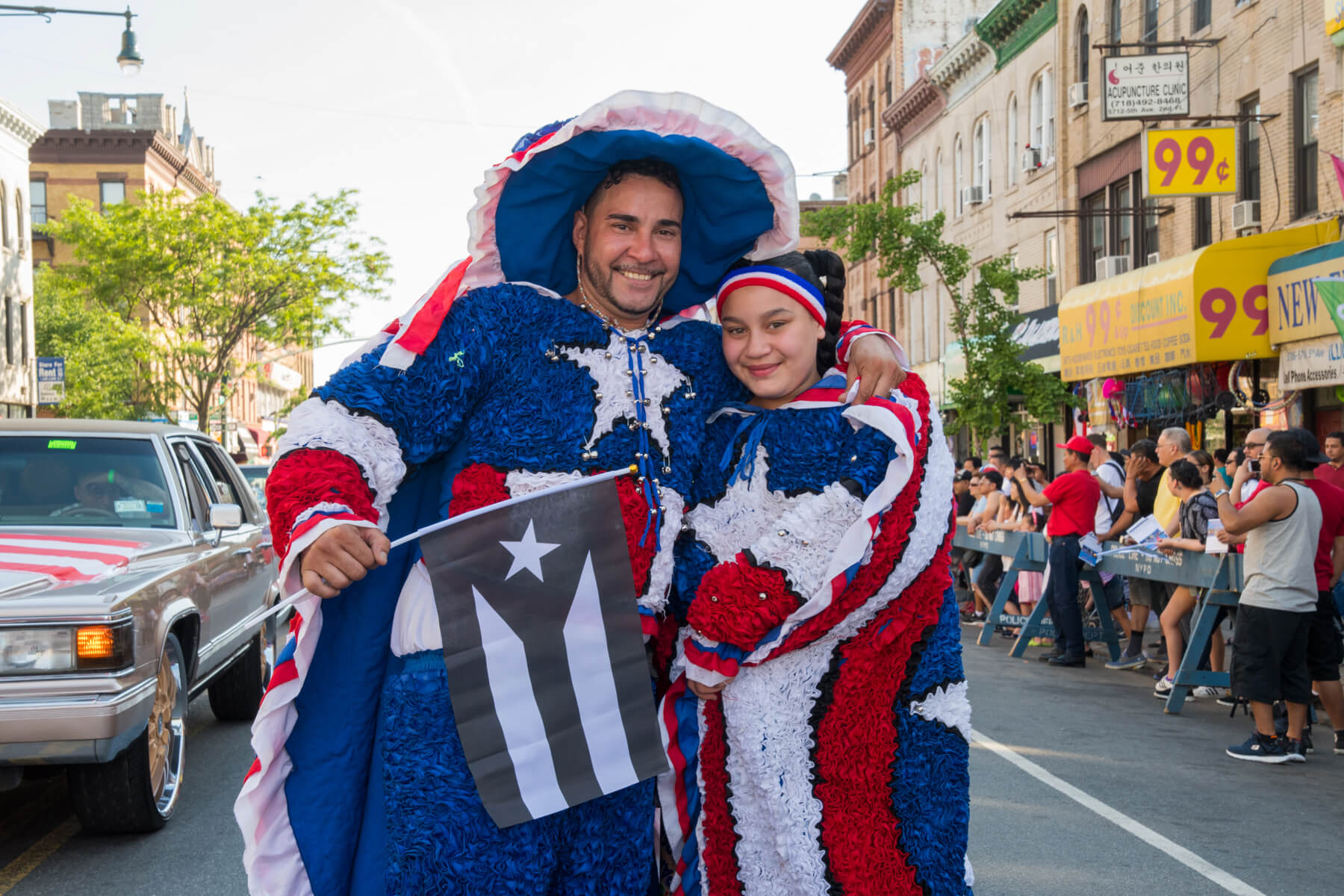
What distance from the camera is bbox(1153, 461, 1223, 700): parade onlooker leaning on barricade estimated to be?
9219 millimetres

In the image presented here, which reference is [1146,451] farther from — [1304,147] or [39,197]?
[39,197]

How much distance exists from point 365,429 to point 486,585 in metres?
0.38

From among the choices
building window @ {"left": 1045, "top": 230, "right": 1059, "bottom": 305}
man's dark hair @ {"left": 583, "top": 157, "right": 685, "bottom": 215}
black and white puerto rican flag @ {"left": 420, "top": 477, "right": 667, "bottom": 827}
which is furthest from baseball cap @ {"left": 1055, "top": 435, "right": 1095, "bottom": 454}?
building window @ {"left": 1045, "top": 230, "right": 1059, "bottom": 305}

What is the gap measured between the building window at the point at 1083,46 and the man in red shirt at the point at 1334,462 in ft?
47.0

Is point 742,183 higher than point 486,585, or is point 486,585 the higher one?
point 742,183

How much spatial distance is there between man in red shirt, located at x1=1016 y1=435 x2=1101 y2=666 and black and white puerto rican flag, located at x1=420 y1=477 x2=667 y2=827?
29.6ft

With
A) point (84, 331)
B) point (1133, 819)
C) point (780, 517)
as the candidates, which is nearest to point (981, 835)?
point (1133, 819)

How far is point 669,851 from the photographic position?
285 cm

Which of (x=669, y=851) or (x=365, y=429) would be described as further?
(x=669, y=851)

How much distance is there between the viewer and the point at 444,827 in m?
2.49

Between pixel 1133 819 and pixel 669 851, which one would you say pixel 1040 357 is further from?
pixel 669 851

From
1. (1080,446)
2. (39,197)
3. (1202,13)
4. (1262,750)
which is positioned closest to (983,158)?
(1202,13)

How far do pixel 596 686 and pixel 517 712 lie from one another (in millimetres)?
167

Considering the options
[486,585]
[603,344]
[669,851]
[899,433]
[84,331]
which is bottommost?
[669,851]
